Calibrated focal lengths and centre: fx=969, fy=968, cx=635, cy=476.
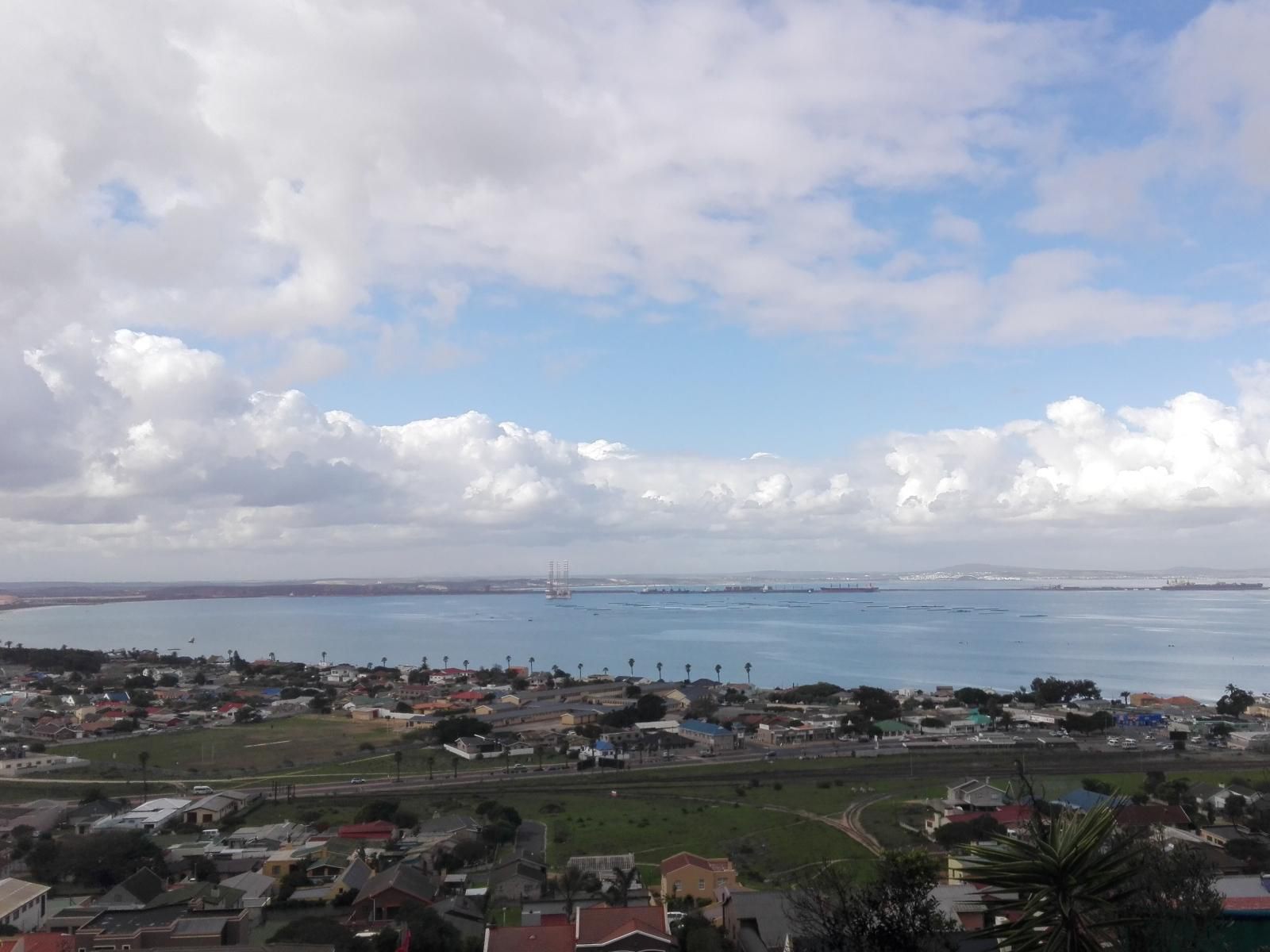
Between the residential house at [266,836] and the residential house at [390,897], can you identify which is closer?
the residential house at [390,897]

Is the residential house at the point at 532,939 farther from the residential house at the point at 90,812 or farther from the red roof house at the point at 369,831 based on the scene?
the residential house at the point at 90,812

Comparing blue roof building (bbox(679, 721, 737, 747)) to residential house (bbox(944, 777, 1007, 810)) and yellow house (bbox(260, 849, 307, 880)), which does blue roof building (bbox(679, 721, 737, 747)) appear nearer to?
residential house (bbox(944, 777, 1007, 810))

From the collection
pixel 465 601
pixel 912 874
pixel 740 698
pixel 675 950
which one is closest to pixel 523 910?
pixel 675 950

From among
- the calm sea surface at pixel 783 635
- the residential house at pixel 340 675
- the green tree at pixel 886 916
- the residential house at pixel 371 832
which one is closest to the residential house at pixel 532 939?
the green tree at pixel 886 916

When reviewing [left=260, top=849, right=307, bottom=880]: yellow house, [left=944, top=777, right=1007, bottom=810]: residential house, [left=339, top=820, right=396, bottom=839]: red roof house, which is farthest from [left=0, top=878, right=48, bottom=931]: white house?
[left=944, top=777, right=1007, bottom=810]: residential house

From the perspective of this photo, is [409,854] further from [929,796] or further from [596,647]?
[596,647]

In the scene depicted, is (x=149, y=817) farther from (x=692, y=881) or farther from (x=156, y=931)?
(x=692, y=881)
